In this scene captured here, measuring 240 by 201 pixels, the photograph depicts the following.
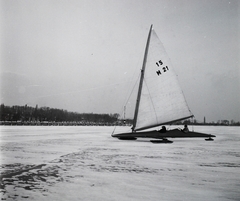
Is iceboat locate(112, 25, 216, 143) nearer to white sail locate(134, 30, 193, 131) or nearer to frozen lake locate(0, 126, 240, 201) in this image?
white sail locate(134, 30, 193, 131)

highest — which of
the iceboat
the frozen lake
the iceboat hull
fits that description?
the iceboat

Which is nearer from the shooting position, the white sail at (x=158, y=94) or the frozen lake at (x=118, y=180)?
the frozen lake at (x=118, y=180)

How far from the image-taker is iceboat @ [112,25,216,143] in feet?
68.4

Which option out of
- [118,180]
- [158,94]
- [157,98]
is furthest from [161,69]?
[118,180]

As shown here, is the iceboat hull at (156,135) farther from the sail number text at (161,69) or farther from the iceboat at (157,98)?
the sail number text at (161,69)

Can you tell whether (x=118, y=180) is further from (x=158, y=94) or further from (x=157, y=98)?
(x=158, y=94)

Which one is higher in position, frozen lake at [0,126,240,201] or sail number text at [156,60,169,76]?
sail number text at [156,60,169,76]

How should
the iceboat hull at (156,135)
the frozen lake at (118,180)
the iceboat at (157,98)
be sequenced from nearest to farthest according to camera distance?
the frozen lake at (118,180) → the iceboat hull at (156,135) → the iceboat at (157,98)

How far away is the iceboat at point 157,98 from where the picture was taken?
20859 mm

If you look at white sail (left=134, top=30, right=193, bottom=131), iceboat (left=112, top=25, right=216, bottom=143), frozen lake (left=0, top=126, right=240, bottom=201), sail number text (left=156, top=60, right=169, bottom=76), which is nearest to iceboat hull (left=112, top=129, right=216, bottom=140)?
iceboat (left=112, top=25, right=216, bottom=143)

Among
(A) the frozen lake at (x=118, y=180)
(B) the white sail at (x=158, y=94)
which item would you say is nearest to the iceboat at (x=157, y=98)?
(B) the white sail at (x=158, y=94)

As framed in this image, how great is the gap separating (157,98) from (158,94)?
0.35 m

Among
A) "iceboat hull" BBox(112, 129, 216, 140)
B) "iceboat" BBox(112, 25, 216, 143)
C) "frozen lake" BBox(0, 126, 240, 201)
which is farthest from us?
"iceboat" BBox(112, 25, 216, 143)

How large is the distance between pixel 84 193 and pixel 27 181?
Result: 1857 mm
